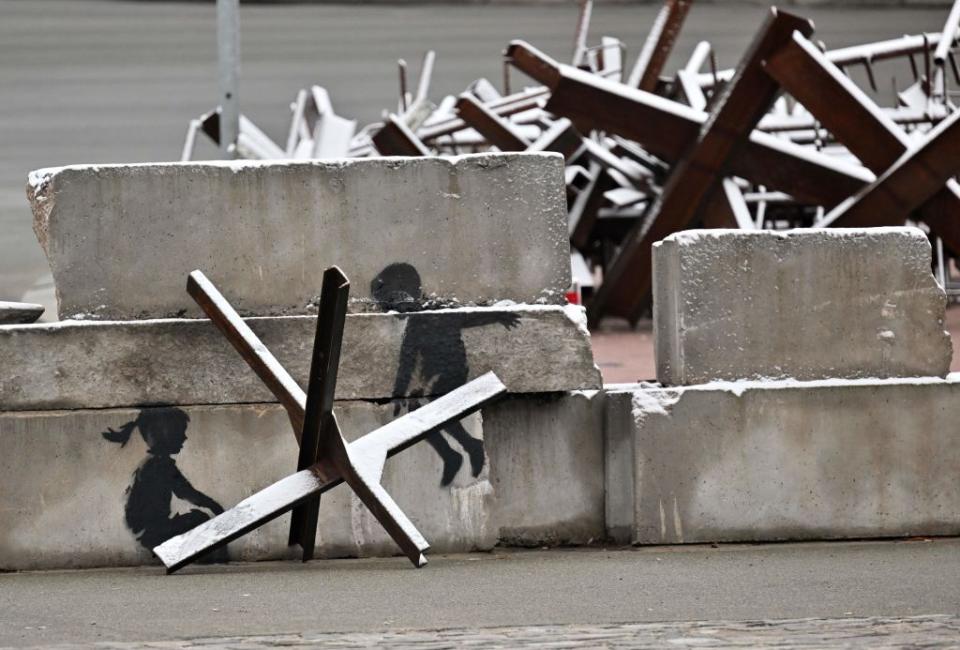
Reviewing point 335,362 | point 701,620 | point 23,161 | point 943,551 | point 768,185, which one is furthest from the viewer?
point 23,161

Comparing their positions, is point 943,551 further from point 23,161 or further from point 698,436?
point 23,161

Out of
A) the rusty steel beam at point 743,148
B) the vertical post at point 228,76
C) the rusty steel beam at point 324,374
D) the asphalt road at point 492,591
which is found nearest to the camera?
the asphalt road at point 492,591

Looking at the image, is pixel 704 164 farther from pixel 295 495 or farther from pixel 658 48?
pixel 295 495

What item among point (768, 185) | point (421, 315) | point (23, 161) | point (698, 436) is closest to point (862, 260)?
point (698, 436)

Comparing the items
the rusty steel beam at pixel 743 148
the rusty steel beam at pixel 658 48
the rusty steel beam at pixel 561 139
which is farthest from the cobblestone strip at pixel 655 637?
the rusty steel beam at pixel 658 48

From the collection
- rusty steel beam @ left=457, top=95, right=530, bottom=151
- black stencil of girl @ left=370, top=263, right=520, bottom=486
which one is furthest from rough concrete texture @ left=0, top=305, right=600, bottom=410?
rusty steel beam @ left=457, top=95, right=530, bottom=151

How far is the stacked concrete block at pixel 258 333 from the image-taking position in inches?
216

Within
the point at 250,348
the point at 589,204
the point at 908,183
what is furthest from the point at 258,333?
the point at 589,204

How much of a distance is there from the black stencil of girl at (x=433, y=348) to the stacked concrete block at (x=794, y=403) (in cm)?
58

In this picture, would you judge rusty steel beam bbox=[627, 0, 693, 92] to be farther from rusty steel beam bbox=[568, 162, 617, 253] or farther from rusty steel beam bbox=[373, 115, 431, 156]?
rusty steel beam bbox=[373, 115, 431, 156]

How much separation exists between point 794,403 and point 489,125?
888cm

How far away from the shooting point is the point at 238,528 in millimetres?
5086

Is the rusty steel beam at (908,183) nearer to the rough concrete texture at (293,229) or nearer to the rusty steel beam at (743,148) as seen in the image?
the rusty steel beam at (743,148)

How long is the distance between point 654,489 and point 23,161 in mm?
21058
